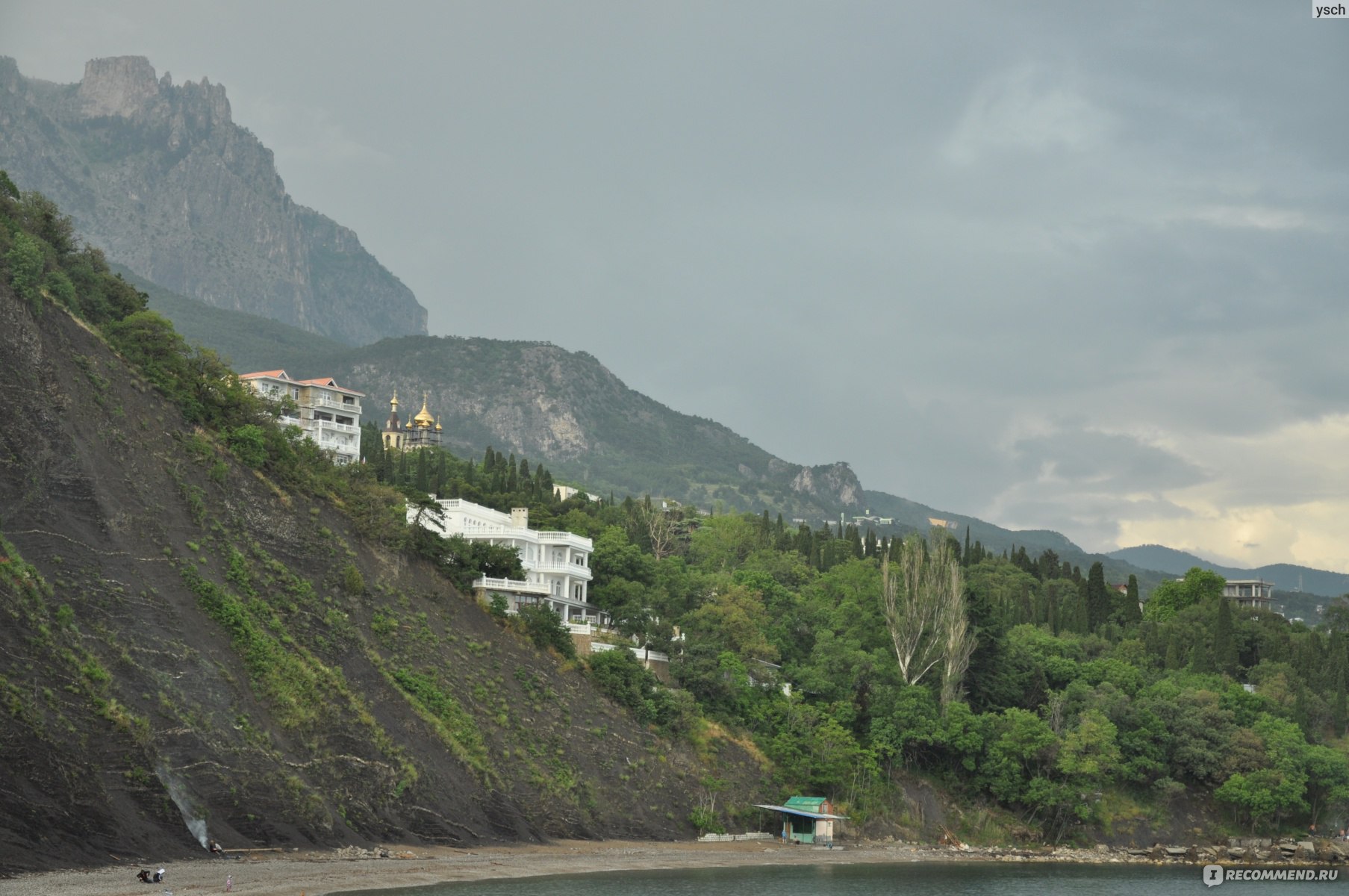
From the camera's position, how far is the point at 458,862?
59.6 meters

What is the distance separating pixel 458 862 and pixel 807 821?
29.8 metres

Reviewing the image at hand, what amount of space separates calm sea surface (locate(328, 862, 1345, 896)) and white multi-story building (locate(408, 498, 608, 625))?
2539 centimetres

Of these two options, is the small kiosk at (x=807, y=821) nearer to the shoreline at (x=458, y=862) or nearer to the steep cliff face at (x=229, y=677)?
the shoreline at (x=458, y=862)

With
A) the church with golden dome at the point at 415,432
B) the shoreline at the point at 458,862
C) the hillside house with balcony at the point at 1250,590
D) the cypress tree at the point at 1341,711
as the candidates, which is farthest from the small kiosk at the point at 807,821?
the hillside house with balcony at the point at 1250,590

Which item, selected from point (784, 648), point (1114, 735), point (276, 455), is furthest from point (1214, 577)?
point (276, 455)

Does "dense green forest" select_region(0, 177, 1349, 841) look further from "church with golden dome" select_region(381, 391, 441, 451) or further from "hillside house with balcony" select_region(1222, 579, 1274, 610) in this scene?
"hillside house with balcony" select_region(1222, 579, 1274, 610)

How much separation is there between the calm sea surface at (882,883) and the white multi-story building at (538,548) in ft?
83.3

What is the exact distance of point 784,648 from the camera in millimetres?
100188

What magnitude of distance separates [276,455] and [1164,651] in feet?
259

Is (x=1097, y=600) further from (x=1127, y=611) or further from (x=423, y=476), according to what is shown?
(x=423, y=476)

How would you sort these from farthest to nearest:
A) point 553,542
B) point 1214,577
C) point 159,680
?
point 1214,577 → point 553,542 → point 159,680

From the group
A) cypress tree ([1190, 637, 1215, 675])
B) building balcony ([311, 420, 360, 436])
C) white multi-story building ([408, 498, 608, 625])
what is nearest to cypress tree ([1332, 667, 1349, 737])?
cypress tree ([1190, 637, 1215, 675])

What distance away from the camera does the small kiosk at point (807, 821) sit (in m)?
82.1

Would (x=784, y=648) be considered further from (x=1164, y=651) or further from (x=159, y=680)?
(x=159, y=680)
